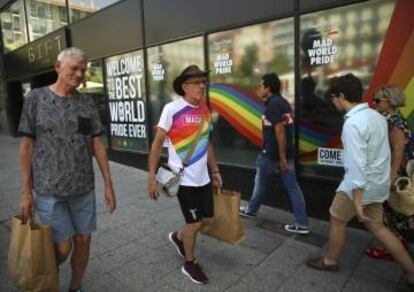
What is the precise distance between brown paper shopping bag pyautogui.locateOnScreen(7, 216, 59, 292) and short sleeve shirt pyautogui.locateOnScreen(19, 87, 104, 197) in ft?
0.90

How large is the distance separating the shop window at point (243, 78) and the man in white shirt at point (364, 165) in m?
1.94

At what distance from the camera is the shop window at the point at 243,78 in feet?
16.0

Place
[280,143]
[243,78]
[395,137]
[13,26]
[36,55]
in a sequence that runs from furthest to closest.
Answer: [13,26], [36,55], [243,78], [280,143], [395,137]

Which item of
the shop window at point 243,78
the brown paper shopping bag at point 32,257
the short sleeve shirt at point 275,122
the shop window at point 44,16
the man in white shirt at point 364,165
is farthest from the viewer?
the shop window at point 44,16

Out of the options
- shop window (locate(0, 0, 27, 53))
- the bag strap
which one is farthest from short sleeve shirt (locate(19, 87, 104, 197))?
shop window (locate(0, 0, 27, 53))

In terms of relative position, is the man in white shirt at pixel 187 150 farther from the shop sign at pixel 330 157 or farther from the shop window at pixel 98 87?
the shop window at pixel 98 87

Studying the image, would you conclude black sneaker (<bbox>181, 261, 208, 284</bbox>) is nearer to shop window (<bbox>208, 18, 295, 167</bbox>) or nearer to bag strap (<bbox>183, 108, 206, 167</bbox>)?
bag strap (<bbox>183, 108, 206, 167</bbox>)

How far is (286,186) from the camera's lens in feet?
13.9

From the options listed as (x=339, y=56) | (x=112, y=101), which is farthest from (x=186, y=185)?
(x=112, y=101)

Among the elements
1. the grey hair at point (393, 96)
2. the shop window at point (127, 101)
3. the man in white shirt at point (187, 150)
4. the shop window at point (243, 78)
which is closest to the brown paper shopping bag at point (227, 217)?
the man in white shirt at point (187, 150)

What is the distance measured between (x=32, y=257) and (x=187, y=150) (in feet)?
4.44

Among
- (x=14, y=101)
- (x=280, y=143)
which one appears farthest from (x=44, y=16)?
(x=280, y=143)

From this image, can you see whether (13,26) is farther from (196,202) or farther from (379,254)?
(379,254)

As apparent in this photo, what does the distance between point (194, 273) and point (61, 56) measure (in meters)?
2.00
